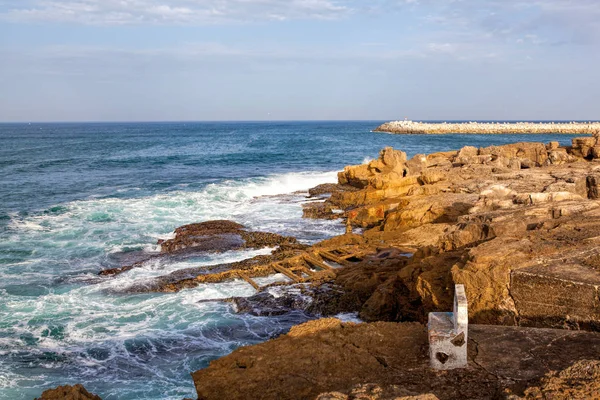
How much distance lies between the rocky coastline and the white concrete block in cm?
16

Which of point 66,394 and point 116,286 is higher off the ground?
point 66,394

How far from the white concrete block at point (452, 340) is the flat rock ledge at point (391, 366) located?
0.12 m

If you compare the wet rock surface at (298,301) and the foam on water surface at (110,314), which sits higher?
the wet rock surface at (298,301)

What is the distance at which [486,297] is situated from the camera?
9.20m

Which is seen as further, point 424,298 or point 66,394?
point 424,298

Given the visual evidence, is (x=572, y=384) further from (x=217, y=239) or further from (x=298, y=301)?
(x=217, y=239)

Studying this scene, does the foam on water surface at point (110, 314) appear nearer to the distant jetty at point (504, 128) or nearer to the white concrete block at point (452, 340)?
the white concrete block at point (452, 340)

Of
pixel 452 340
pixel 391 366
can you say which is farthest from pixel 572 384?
pixel 391 366

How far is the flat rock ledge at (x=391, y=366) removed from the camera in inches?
240

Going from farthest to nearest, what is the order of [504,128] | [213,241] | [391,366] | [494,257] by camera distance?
1. [504,128]
2. [213,241]
3. [494,257]
4. [391,366]

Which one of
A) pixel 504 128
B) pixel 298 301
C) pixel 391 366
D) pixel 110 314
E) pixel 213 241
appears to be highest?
pixel 504 128

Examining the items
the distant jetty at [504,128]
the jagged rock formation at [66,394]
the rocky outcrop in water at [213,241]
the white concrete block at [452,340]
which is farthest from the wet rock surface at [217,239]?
the distant jetty at [504,128]

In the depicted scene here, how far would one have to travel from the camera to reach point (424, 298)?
35.1ft

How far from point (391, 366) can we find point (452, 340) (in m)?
0.90
